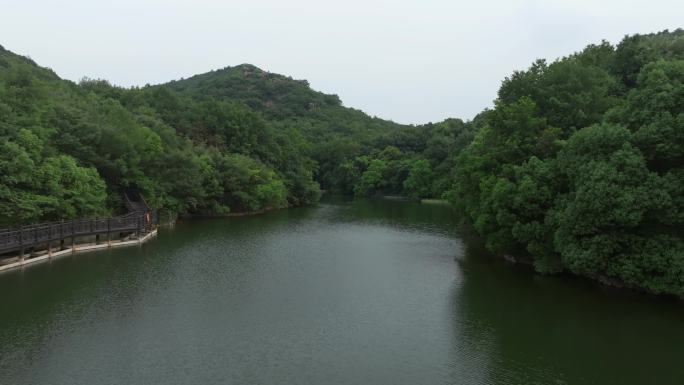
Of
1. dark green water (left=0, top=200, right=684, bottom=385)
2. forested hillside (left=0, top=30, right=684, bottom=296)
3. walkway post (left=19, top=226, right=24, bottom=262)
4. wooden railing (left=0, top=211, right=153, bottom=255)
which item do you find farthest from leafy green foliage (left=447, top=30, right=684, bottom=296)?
walkway post (left=19, top=226, right=24, bottom=262)

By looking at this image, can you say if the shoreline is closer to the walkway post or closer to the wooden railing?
the walkway post

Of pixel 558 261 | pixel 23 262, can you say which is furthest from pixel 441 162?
pixel 23 262

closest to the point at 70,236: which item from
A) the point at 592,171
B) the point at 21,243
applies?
the point at 21,243

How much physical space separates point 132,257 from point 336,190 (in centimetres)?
7633

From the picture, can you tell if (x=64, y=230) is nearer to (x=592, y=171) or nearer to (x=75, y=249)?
(x=75, y=249)

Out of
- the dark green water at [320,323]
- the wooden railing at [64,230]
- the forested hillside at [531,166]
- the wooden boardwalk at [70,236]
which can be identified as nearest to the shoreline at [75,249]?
the wooden boardwalk at [70,236]

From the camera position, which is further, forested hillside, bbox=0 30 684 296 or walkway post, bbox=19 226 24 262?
walkway post, bbox=19 226 24 262

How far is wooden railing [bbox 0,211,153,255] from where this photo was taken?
26.7 m

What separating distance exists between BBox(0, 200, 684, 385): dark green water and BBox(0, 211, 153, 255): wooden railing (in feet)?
5.09

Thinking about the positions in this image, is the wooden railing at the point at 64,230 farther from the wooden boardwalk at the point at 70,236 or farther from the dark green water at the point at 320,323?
the dark green water at the point at 320,323

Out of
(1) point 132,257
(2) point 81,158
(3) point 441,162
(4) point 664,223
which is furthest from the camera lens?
(3) point 441,162

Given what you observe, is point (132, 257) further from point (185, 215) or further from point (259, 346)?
point (185, 215)

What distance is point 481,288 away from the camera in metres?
25.6

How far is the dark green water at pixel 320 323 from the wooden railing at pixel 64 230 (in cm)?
155
